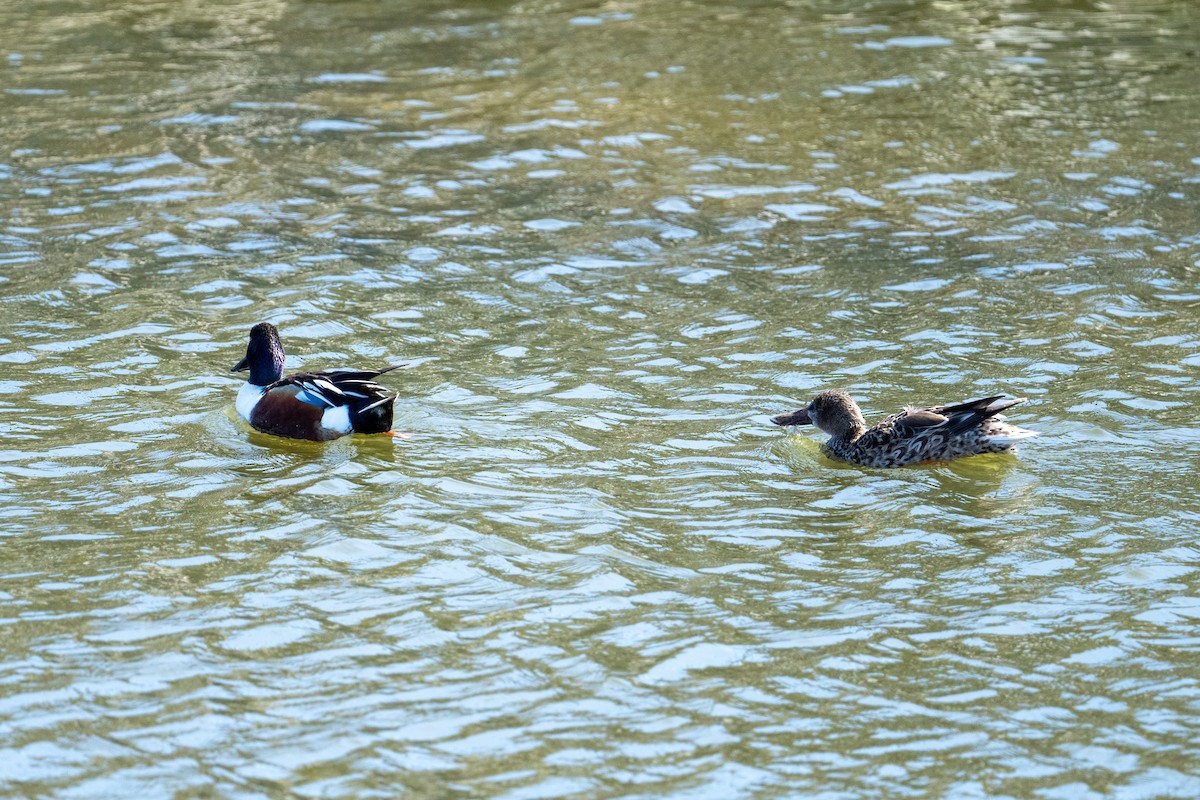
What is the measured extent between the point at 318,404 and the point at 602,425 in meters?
1.91

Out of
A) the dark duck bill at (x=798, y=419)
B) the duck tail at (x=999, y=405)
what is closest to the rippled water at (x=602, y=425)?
the dark duck bill at (x=798, y=419)

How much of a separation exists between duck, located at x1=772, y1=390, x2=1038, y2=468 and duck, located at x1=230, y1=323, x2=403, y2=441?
2647mm

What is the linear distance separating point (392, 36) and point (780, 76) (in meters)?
6.03

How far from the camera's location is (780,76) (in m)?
18.8

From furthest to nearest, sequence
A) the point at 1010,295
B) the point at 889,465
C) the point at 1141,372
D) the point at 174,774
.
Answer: the point at 1010,295 < the point at 1141,372 < the point at 889,465 < the point at 174,774

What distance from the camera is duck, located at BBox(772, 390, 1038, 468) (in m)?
9.12

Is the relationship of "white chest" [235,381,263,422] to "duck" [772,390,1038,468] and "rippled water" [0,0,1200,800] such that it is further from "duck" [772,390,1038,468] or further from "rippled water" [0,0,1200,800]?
"duck" [772,390,1038,468]

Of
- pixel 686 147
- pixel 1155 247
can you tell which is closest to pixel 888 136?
pixel 686 147

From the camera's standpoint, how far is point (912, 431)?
927 cm

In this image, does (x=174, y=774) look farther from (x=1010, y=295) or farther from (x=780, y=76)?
(x=780, y=76)

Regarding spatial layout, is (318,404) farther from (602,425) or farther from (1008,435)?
(1008,435)

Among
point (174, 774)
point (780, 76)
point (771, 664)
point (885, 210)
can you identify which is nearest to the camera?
point (174, 774)

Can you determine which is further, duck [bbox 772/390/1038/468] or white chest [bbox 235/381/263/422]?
white chest [bbox 235/381/263/422]

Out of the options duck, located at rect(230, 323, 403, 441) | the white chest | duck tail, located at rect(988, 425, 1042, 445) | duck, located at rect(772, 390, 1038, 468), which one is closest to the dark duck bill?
duck, located at rect(772, 390, 1038, 468)
